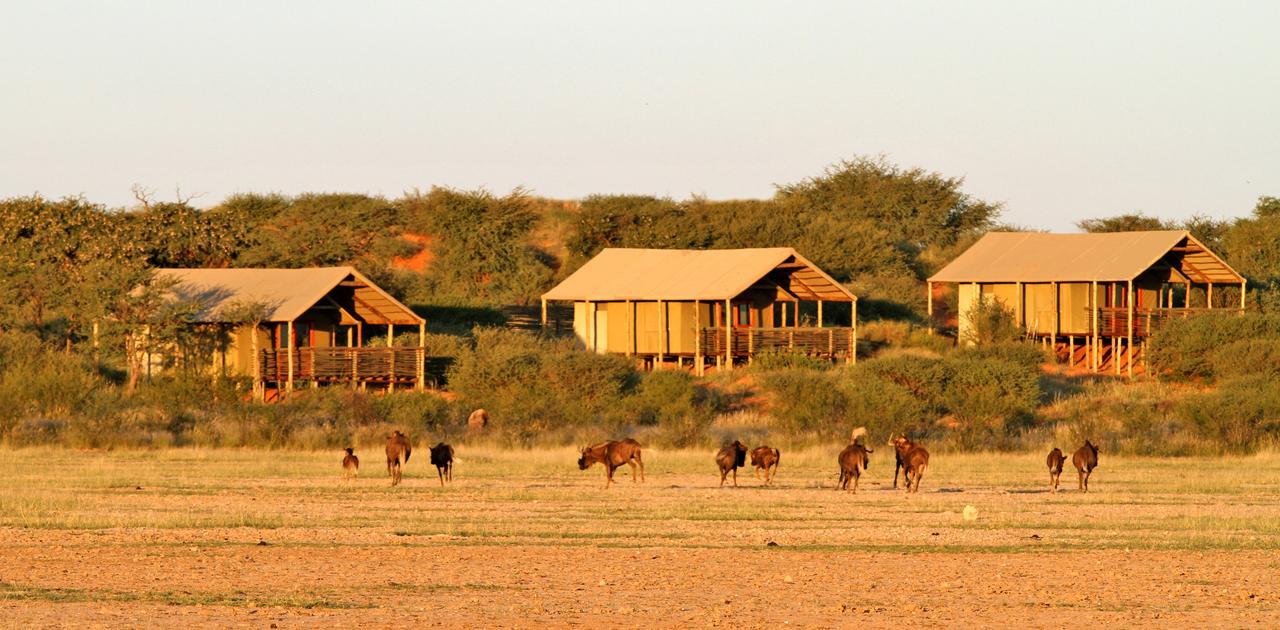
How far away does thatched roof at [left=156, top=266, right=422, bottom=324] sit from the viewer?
167 feet

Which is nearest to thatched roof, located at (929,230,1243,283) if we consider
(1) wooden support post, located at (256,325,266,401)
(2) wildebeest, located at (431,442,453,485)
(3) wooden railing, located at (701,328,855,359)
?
(3) wooden railing, located at (701,328,855,359)

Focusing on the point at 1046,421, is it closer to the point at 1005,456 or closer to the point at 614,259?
the point at 1005,456

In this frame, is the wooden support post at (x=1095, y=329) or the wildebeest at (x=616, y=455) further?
the wooden support post at (x=1095, y=329)

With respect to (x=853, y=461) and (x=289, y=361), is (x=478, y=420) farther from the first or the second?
(x=853, y=461)

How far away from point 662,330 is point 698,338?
1750 mm

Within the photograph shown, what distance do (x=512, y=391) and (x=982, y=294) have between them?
60.5ft

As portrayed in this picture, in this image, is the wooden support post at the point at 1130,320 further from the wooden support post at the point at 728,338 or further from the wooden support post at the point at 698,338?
the wooden support post at the point at 698,338

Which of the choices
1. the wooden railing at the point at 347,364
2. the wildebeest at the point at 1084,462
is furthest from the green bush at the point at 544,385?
the wildebeest at the point at 1084,462

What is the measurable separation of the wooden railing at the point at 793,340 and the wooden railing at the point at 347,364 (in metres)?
8.48

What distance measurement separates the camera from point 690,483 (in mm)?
30609

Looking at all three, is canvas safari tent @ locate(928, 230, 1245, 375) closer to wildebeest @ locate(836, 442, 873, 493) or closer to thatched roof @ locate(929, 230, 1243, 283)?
thatched roof @ locate(929, 230, 1243, 283)

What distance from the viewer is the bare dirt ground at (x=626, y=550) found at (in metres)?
16.5

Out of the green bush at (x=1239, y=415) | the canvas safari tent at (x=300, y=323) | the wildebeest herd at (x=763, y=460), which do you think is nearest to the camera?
the wildebeest herd at (x=763, y=460)

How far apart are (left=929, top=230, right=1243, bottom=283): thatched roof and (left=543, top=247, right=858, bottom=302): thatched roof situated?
5.70 meters
